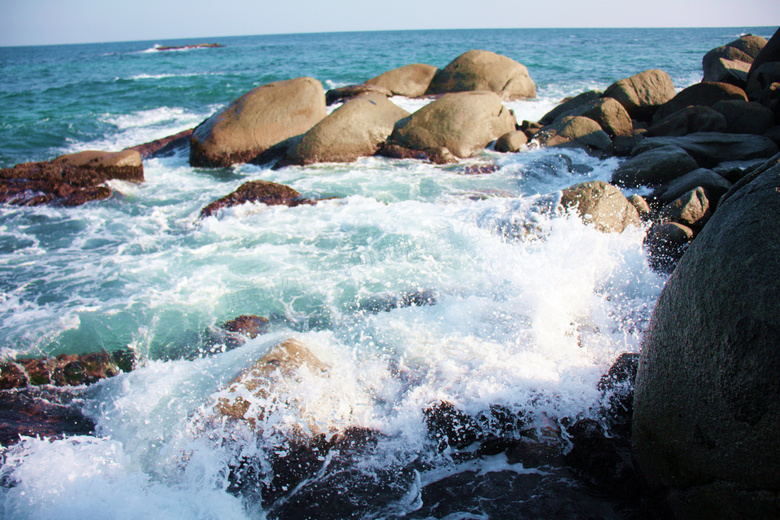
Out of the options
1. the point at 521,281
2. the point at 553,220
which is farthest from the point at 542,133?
the point at 521,281

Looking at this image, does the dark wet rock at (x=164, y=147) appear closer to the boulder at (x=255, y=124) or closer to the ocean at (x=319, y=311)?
the boulder at (x=255, y=124)

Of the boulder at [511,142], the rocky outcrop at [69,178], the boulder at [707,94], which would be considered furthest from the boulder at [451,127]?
the rocky outcrop at [69,178]

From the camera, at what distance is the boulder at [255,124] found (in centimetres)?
945

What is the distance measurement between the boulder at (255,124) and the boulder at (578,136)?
205 inches

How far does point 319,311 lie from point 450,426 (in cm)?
A: 199

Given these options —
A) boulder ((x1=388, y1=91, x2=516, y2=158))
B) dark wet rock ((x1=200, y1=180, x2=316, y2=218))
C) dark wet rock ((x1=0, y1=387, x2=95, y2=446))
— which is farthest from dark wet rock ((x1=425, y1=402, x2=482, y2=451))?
boulder ((x1=388, y1=91, x2=516, y2=158))

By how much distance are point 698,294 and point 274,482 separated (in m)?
2.45

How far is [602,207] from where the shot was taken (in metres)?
5.21

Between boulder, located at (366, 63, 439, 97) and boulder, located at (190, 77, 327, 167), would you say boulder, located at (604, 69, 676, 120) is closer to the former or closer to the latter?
boulder, located at (190, 77, 327, 167)

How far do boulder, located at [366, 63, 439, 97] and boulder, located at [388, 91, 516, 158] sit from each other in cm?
654

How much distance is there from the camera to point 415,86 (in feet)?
51.4

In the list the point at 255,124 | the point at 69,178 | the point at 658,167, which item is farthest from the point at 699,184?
the point at 69,178

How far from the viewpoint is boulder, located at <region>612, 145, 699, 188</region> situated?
6.39m

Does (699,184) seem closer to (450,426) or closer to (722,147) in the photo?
(722,147)
